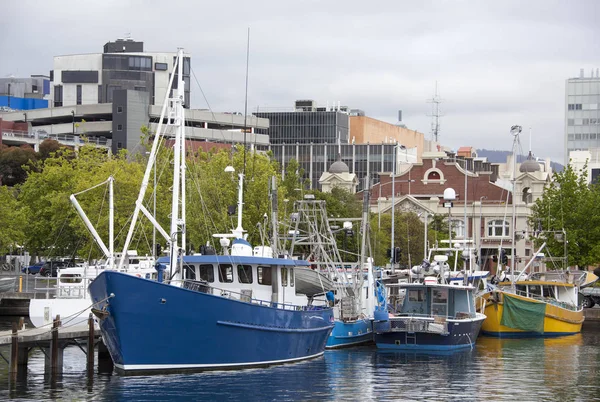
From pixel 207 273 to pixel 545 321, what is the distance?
90.2 ft

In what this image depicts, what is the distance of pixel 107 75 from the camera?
178m

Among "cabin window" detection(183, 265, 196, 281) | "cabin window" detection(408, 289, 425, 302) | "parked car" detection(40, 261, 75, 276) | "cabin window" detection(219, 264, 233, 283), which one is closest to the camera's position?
"cabin window" detection(219, 264, 233, 283)

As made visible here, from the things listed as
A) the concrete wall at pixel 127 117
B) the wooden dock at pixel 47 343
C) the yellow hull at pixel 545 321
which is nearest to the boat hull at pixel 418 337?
the yellow hull at pixel 545 321

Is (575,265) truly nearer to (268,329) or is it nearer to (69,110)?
(268,329)

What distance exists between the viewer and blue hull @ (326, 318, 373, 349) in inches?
2229

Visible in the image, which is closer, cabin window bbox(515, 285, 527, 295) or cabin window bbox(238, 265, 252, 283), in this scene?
cabin window bbox(238, 265, 252, 283)

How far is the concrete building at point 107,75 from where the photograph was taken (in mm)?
177750

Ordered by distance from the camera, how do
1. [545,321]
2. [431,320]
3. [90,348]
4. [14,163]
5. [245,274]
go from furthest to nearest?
[14,163]
[545,321]
[431,320]
[245,274]
[90,348]

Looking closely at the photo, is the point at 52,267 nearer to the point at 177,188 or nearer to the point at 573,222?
the point at 573,222

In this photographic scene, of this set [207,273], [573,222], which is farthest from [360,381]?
[573,222]

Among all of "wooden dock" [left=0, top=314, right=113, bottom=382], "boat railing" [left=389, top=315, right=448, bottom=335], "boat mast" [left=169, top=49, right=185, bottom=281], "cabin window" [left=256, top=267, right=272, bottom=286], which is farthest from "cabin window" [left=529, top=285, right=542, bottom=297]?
"wooden dock" [left=0, top=314, right=113, bottom=382]

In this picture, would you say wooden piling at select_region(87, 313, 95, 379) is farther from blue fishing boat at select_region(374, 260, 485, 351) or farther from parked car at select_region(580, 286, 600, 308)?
parked car at select_region(580, 286, 600, 308)

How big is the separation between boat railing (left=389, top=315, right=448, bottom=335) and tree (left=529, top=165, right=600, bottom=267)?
37786 millimetres

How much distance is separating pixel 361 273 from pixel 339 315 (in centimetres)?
279
